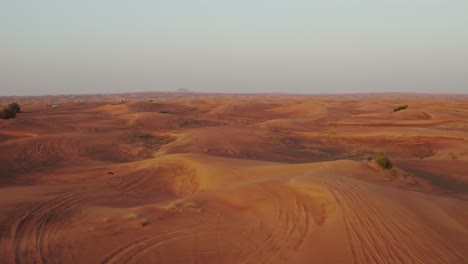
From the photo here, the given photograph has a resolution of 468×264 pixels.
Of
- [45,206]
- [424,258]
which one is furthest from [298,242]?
[45,206]

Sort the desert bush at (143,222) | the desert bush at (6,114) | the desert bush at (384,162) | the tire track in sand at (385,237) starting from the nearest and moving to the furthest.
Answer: the tire track in sand at (385,237), the desert bush at (143,222), the desert bush at (384,162), the desert bush at (6,114)

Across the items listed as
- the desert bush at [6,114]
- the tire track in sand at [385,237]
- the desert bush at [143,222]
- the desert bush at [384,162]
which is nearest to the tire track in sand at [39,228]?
the desert bush at [143,222]

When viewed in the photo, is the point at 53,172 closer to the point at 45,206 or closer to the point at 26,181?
the point at 26,181

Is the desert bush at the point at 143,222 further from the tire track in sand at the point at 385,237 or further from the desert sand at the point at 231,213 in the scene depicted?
the tire track in sand at the point at 385,237

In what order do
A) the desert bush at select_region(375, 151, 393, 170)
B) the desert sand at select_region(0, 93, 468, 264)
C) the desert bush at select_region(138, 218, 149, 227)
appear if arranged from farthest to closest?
the desert bush at select_region(375, 151, 393, 170), the desert bush at select_region(138, 218, 149, 227), the desert sand at select_region(0, 93, 468, 264)

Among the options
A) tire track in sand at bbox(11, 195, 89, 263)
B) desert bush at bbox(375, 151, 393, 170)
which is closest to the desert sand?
tire track in sand at bbox(11, 195, 89, 263)

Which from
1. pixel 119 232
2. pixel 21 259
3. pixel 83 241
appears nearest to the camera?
pixel 21 259

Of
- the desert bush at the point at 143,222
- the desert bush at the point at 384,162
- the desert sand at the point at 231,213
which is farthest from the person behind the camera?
the desert bush at the point at 384,162

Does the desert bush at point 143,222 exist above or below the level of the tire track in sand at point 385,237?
below

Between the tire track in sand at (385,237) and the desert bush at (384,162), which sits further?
the desert bush at (384,162)

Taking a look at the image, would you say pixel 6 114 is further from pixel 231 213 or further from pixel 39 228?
pixel 231 213

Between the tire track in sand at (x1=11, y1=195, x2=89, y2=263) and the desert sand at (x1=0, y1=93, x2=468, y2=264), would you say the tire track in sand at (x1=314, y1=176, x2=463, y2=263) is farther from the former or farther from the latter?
the tire track in sand at (x1=11, y1=195, x2=89, y2=263)
